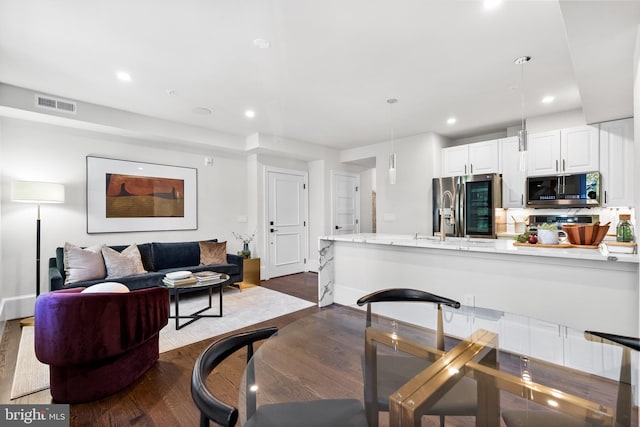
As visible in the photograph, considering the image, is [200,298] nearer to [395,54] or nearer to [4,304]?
[4,304]

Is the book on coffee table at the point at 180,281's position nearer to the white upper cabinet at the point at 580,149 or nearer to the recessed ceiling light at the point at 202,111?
the recessed ceiling light at the point at 202,111

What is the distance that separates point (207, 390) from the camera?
79 centimetres

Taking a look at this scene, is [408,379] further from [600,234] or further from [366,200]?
[366,200]

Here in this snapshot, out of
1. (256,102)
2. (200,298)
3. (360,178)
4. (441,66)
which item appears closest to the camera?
(441,66)

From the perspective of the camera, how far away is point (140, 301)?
205cm

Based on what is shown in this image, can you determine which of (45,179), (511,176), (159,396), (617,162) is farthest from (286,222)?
(617,162)

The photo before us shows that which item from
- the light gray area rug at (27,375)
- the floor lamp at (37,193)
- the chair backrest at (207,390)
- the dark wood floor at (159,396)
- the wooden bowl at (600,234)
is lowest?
the dark wood floor at (159,396)

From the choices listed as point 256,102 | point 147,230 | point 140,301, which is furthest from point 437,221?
point 147,230

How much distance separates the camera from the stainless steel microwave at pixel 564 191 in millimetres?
3600

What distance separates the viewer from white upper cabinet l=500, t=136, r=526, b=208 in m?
4.19

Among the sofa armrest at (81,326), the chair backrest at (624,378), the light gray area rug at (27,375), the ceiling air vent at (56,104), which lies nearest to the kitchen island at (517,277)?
the chair backrest at (624,378)

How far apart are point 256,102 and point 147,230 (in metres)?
2.62

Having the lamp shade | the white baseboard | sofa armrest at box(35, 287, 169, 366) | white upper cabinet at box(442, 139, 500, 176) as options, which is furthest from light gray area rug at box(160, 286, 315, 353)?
white upper cabinet at box(442, 139, 500, 176)
